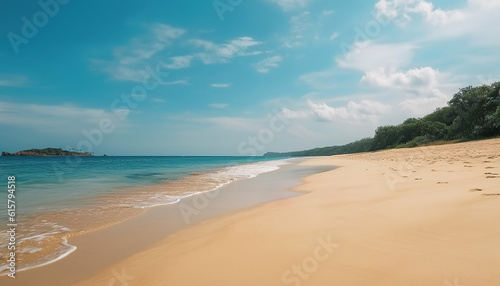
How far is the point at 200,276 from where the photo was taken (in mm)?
2818

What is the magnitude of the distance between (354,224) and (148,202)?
705 centimetres

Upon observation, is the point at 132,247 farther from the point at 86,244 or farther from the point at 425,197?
the point at 425,197

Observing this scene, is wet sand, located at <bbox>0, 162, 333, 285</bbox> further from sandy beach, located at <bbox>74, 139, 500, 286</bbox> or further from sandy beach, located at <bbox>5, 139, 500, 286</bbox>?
sandy beach, located at <bbox>74, 139, 500, 286</bbox>

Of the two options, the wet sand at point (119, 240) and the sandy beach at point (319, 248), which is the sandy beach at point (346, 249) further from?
the wet sand at point (119, 240)

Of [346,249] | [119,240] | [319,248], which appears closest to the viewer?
[346,249]

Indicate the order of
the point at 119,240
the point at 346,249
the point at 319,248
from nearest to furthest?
the point at 346,249 < the point at 319,248 < the point at 119,240

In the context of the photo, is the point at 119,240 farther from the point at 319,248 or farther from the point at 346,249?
the point at 346,249

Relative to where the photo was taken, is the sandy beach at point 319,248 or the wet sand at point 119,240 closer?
the sandy beach at point 319,248

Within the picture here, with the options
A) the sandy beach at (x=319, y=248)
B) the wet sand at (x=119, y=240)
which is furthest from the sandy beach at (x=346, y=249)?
the wet sand at (x=119, y=240)

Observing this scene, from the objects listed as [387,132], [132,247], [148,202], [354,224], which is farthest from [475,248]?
[387,132]

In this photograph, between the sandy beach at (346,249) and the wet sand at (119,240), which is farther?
the wet sand at (119,240)

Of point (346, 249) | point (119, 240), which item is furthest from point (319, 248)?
point (119, 240)

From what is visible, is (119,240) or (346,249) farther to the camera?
(119,240)

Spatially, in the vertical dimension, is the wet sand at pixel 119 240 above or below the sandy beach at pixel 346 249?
below
